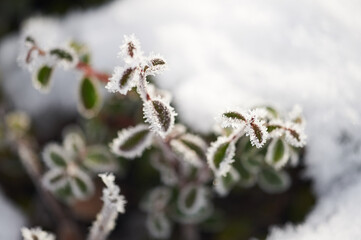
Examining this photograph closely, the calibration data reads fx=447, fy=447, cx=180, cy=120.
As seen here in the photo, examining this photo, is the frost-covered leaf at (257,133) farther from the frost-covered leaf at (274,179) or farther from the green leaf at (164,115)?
the frost-covered leaf at (274,179)

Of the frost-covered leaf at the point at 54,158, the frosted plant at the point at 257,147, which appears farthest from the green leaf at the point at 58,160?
the frosted plant at the point at 257,147

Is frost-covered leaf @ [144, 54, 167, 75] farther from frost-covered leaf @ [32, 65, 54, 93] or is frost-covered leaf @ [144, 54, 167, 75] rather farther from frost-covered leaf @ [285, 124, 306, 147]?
frost-covered leaf @ [32, 65, 54, 93]

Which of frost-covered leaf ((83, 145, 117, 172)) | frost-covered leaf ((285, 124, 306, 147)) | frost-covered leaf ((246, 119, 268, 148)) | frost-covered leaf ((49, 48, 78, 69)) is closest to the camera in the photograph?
frost-covered leaf ((246, 119, 268, 148))

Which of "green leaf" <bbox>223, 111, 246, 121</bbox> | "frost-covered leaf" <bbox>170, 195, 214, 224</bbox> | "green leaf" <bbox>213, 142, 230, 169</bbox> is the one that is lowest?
"green leaf" <bbox>213, 142, 230, 169</bbox>

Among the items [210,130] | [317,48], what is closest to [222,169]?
[210,130]

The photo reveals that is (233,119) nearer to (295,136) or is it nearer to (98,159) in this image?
(295,136)

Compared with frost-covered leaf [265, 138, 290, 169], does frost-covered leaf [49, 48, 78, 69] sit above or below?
above

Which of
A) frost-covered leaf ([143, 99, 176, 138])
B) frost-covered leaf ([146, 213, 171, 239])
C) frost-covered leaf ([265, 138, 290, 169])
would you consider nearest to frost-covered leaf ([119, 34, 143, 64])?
frost-covered leaf ([143, 99, 176, 138])

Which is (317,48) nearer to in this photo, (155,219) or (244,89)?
(244,89)
